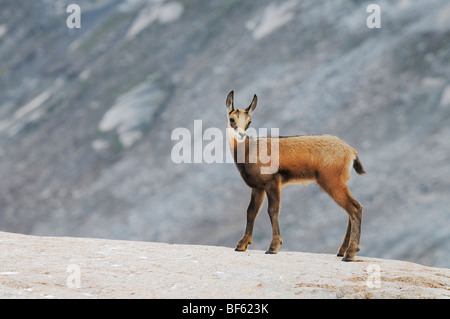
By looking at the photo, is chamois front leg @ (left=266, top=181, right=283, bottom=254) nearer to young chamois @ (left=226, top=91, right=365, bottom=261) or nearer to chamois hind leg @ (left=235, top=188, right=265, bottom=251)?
young chamois @ (left=226, top=91, right=365, bottom=261)

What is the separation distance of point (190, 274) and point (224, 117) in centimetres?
5497

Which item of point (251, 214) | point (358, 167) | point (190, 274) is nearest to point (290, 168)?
point (251, 214)

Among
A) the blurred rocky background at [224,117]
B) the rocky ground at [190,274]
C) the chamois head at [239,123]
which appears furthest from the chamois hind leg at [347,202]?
the blurred rocky background at [224,117]

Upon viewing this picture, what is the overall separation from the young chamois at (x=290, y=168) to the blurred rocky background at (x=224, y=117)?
32.3 m

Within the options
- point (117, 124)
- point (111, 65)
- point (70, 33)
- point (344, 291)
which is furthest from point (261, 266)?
point (70, 33)

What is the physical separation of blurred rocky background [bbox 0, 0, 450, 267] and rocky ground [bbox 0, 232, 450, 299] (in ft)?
111

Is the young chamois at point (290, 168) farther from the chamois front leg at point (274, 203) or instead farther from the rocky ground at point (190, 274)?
the rocky ground at point (190, 274)

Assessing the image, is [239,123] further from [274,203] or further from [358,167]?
[358,167]

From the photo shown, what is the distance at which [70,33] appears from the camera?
94375 mm

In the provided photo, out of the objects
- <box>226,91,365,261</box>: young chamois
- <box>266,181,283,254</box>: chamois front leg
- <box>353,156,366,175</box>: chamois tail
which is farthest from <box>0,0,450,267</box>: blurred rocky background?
<box>266,181,283,254</box>: chamois front leg

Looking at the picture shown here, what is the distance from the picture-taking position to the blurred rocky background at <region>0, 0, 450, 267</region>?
54.4m

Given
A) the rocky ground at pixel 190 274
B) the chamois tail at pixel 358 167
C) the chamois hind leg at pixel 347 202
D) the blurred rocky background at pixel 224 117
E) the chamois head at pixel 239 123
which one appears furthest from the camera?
the blurred rocky background at pixel 224 117

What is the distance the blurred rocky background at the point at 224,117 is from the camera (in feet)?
179

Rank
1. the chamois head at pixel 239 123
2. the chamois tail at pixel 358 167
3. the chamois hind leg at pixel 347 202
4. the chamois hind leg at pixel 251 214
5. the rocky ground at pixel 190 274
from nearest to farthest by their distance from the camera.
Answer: the rocky ground at pixel 190 274
the chamois head at pixel 239 123
the chamois hind leg at pixel 347 202
the chamois hind leg at pixel 251 214
the chamois tail at pixel 358 167
